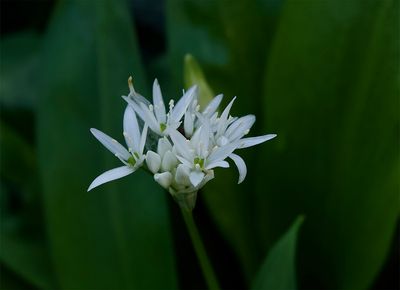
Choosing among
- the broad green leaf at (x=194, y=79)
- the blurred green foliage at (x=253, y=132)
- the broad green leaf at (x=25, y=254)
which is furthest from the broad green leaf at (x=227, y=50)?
the broad green leaf at (x=25, y=254)

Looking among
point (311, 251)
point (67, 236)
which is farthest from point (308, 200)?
point (67, 236)

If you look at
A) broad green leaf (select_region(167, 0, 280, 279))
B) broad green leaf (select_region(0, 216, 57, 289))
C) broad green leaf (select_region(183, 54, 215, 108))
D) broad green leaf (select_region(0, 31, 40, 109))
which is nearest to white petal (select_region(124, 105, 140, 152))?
broad green leaf (select_region(183, 54, 215, 108))

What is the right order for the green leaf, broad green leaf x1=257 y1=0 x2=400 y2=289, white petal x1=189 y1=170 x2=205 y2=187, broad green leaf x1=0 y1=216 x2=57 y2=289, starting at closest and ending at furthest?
white petal x1=189 y1=170 x2=205 y2=187 < the green leaf < broad green leaf x1=257 y1=0 x2=400 y2=289 < broad green leaf x1=0 y1=216 x2=57 y2=289

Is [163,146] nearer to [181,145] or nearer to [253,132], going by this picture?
[181,145]

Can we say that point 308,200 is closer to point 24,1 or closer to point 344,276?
point 344,276

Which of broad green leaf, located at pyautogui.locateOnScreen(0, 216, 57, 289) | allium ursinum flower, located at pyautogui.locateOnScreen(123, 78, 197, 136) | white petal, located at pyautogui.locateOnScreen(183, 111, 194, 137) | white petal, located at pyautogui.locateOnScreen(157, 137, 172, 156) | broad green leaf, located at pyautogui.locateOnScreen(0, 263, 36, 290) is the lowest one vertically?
broad green leaf, located at pyautogui.locateOnScreen(0, 263, 36, 290)

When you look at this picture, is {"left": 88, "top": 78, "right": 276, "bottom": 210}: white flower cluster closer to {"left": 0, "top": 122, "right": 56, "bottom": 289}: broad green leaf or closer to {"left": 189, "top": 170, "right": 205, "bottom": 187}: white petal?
{"left": 189, "top": 170, "right": 205, "bottom": 187}: white petal

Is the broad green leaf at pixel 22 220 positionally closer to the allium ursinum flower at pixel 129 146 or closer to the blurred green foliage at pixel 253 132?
the blurred green foliage at pixel 253 132
